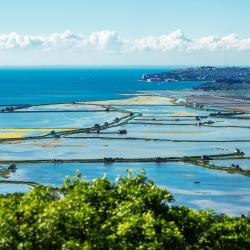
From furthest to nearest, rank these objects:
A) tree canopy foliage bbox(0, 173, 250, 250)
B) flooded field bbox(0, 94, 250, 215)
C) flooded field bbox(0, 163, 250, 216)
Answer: flooded field bbox(0, 94, 250, 215) < flooded field bbox(0, 163, 250, 216) < tree canopy foliage bbox(0, 173, 250, 250)

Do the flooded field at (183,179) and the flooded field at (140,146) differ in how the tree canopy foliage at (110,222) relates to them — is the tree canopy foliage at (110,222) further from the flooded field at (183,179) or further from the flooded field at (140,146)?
the flooded field at (140,146)

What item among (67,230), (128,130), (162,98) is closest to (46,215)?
(67,230)

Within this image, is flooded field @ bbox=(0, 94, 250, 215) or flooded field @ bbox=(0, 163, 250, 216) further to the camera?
flooded field @ bbox=(0, 94, 250, 215)

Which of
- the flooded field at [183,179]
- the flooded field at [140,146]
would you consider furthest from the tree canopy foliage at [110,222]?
the flooded field at [140,146]

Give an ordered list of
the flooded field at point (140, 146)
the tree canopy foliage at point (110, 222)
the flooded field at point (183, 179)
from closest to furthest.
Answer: the tree canopy foliage at point (110, 222) → the flooded field at point (183, 179) → the flooded field at point (140, 146)

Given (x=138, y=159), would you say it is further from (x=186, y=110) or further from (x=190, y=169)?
(x=186, y=110)

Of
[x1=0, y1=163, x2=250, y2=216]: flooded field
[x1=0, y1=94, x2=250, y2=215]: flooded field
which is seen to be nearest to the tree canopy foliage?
[x1=0, y1=163, x2=250, y2=216]: flooded field

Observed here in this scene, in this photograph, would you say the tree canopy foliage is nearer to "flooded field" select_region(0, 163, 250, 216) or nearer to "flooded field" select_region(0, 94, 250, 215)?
"flooded field" select_region(0, 163, 250, 216)

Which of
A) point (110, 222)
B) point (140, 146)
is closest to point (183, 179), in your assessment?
point (140, 146)
